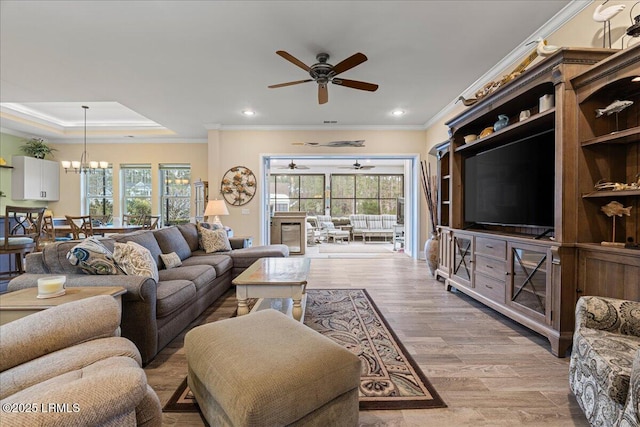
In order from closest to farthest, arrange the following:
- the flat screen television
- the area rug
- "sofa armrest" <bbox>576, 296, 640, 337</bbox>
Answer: "sofa armrest" <bbox>576, 296, 640, 337</bbox> < the area rug < the flat screen television

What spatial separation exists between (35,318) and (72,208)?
301 inches

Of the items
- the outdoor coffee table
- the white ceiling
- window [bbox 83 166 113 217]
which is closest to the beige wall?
the white ceiling

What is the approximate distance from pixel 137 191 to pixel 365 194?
726cm

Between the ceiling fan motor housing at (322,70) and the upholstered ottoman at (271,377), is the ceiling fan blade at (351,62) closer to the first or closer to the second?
the ceiling fan motor housing at (322,70)

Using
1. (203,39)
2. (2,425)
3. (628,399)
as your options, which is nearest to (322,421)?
(2,425)

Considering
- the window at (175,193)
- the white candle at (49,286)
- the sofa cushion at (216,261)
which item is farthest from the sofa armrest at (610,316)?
the window at (175,193)

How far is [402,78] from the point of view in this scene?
3.97 metres

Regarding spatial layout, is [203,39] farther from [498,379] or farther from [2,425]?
[498,379]

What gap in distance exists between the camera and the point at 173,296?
7.79 ft

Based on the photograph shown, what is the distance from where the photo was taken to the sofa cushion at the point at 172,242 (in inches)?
A: 140

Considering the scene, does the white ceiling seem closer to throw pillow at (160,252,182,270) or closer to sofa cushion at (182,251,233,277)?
throw pillow at (160,252,182,270)

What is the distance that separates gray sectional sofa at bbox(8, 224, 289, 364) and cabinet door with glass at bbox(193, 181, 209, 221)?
3.18 metres

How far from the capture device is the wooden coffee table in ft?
5.39

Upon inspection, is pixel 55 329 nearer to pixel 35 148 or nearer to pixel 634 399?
pixel 634 399
